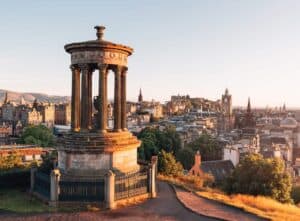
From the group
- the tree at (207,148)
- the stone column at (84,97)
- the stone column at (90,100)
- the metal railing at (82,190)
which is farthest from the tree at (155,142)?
the metal railing at (82,190)

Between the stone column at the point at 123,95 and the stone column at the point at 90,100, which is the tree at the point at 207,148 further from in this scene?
the stone column at the point at 90,100

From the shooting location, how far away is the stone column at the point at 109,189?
1717 cm

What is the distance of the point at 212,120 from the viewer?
141125 millimetres

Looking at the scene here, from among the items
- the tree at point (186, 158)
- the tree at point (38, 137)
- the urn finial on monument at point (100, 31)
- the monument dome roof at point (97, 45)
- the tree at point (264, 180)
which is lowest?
the tree at point (186, 158)

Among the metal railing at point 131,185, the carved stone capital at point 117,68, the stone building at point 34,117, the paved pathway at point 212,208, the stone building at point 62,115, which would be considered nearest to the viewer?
the paved pathway at point 212,208

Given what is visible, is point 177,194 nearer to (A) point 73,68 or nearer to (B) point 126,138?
(B) point 126,138

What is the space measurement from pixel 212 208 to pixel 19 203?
955 centimetres

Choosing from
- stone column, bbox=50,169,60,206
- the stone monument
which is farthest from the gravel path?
the stone monument

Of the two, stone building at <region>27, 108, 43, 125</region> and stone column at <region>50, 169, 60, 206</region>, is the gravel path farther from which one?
stone building at <region>27, 108, 43, 125</region>

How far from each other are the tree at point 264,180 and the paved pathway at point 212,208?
35.1 ft

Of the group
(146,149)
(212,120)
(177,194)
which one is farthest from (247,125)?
(177,194)

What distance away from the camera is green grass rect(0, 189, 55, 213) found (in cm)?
1683

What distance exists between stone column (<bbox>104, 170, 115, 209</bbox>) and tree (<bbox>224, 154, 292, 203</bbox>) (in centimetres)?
1568

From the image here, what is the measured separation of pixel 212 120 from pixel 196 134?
174ft
